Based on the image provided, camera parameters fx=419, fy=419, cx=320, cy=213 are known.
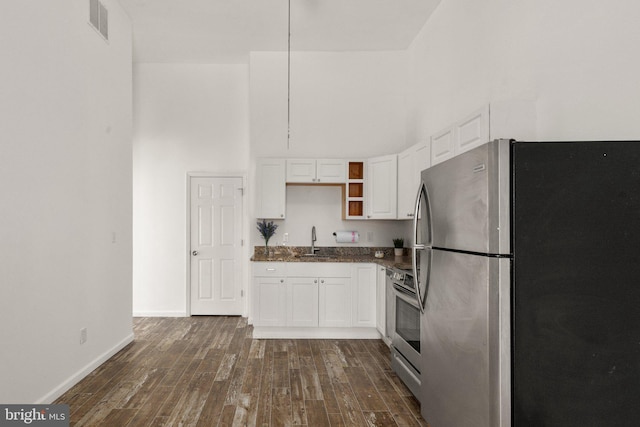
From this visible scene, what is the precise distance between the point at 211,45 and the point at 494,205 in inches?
Result: 186

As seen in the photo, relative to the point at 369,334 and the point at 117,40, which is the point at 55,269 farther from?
the point at 369,334

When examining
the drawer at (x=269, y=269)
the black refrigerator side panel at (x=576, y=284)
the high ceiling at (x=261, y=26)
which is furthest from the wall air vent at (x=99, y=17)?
the black refrigerator side panel at (x=576, y=284)

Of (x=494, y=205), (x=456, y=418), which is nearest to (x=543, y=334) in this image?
(x=494, y=205)

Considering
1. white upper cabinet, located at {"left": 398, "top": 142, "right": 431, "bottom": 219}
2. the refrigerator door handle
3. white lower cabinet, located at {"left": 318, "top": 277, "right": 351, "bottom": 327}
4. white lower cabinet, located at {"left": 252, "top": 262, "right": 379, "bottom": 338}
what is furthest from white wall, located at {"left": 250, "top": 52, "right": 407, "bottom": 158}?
the refrigerator door handle

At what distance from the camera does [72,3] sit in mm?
3465

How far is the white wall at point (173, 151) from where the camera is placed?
603 centimetres

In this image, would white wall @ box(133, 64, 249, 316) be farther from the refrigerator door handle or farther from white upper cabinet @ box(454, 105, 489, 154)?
the refrigerator door handle

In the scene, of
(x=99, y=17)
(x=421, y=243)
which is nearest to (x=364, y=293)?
(x=421, y=243)

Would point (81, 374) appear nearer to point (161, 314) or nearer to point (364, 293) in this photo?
point (161, 314)

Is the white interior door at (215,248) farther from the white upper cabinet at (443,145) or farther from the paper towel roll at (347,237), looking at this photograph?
the white upper cabinet at (443,145)

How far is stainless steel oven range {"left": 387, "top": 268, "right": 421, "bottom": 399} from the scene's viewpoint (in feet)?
10.4

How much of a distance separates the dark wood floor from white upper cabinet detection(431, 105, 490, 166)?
6.32ft

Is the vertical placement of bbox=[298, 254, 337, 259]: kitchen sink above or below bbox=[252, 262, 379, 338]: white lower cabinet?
above

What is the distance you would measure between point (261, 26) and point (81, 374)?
13.3 feet
